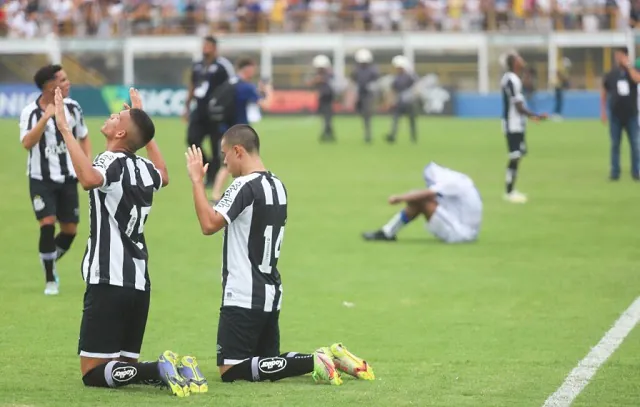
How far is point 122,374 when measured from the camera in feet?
25.0

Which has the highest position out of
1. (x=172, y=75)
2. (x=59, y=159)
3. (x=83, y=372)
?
(x=59, y=159)

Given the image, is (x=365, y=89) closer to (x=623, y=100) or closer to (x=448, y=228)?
(x=623, y=100)

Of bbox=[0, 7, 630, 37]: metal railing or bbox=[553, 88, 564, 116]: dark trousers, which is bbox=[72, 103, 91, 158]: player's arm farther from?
bbox=[0, 7, 630, 37]: metal railing

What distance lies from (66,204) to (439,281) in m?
3.85

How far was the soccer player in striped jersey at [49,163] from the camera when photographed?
11.0m

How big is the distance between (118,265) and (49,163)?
13.0ft

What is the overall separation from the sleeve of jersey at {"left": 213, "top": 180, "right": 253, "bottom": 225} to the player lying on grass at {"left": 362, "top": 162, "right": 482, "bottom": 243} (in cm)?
740

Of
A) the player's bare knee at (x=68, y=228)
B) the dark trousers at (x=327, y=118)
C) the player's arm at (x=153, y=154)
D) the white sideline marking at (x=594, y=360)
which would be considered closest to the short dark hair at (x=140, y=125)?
the player's arm at (x=153, y=154)

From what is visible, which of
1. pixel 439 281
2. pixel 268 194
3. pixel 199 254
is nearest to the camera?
pixel 268 194

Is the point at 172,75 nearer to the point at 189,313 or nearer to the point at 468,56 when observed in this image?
the point at 468,56

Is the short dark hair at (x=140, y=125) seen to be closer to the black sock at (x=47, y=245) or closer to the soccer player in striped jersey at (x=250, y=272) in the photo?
the soccer player in striped jersey at (x=250, y=272)

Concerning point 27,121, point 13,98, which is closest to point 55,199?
point 27,121

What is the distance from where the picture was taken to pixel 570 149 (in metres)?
30.6

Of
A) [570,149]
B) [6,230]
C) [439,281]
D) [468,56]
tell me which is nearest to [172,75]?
[468,56]
